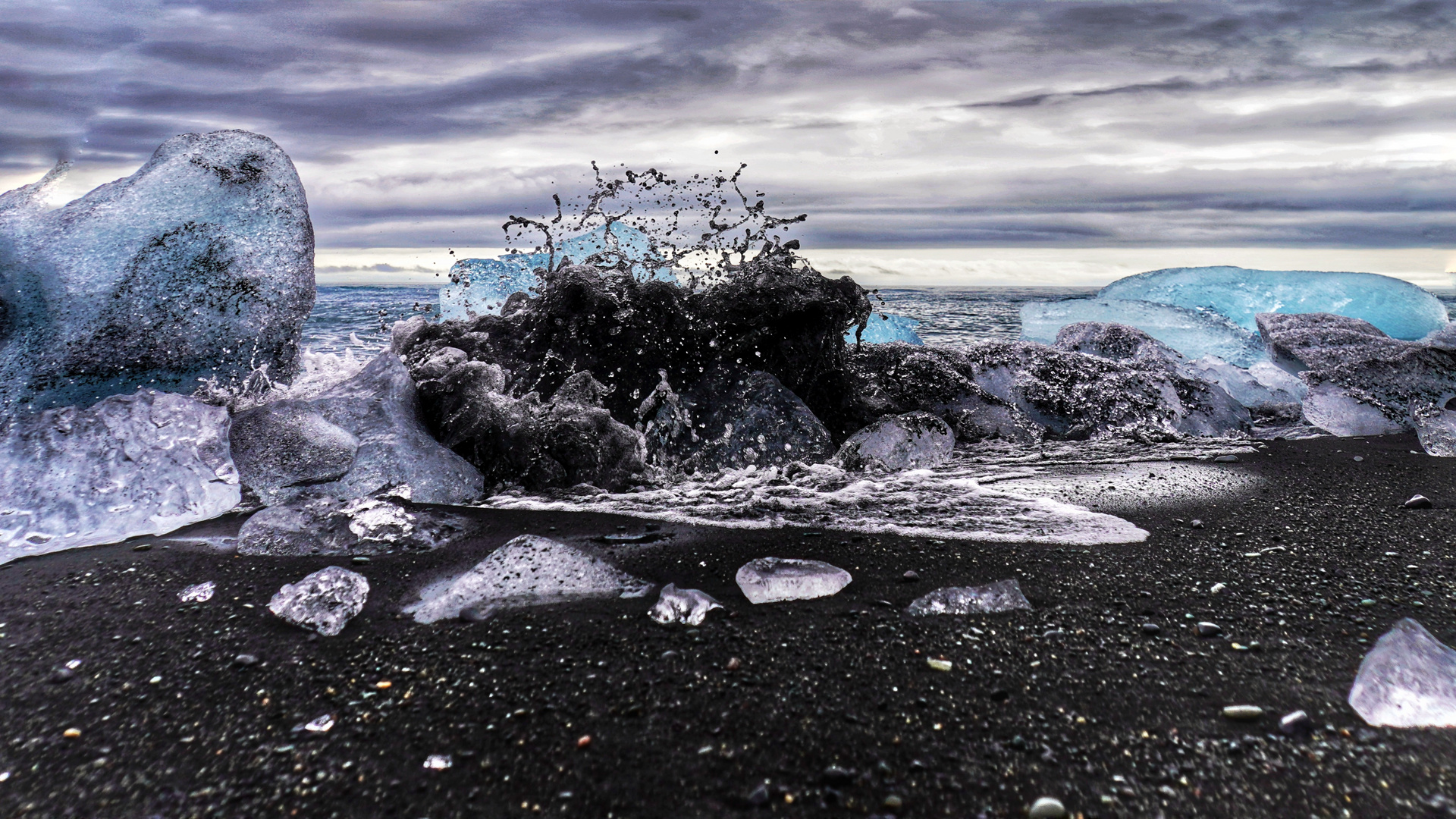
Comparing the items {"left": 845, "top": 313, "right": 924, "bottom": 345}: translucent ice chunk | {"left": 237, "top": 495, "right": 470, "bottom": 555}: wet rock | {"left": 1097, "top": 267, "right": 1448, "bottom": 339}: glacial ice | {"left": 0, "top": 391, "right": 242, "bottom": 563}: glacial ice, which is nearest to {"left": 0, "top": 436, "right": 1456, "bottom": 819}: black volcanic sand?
{"left": 237, "top": 495, "right": 470, "bottom": 555}: wet rock

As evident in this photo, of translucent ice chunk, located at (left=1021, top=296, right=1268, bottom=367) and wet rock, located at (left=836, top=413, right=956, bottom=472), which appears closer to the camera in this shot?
wet rock, located at (left=836, top=413, right=956, bottom=472)

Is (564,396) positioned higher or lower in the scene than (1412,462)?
higher

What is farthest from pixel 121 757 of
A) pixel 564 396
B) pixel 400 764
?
pixel 564 396

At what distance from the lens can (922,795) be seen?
→ 137 cm

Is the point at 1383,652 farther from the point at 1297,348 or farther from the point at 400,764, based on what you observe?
the point at 1297,348

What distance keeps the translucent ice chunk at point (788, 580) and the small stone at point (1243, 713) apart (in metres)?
0.93

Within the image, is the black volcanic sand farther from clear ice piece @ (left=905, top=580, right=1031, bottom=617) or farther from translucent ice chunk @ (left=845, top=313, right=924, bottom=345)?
translucent ice chunk @ (left=845, top=313, right=924, bottom=345)

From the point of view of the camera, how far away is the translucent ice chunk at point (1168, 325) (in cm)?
826

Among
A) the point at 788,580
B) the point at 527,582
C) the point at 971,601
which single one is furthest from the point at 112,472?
the point at 971,601

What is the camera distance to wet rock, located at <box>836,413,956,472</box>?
159 inches

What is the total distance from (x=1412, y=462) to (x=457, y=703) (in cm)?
421

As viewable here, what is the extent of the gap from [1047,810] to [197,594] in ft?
7.19

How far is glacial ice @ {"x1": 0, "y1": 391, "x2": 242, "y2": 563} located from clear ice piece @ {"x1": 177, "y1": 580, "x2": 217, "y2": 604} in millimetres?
836

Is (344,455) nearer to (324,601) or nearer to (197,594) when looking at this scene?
(197,594)
